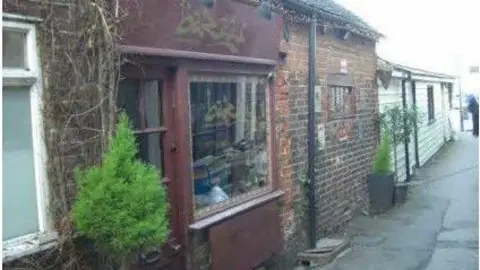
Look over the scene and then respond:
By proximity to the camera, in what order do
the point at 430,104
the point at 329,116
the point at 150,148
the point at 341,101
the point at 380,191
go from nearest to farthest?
1. the point at 150,148
2. the point at 329,116
3. the point at 341,101
4. the point at 380,191
5. the point at 430,104

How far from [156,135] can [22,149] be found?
4.85ft

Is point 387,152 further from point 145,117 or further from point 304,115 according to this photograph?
point 145,117

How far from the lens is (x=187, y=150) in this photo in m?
5.24

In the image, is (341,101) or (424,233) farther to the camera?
(341,101)

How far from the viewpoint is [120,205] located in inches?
143

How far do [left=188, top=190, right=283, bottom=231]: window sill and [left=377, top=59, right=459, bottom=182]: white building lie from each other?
17.6 feet

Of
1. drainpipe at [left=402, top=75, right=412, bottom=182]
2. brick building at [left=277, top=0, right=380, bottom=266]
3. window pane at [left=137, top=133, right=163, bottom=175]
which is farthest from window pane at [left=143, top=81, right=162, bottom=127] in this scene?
drainpipe at [left=402, top=75, right=412, bottom=182]

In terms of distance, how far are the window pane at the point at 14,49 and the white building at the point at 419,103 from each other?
331 inches

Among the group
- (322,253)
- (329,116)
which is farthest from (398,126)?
(322,253)

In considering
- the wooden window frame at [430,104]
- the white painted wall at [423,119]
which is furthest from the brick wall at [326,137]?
the wooden window frame at [430,104]

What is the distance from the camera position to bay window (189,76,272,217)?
5664 millimetres

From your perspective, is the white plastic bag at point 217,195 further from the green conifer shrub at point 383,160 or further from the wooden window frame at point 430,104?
the wooden window frame at point 430,104

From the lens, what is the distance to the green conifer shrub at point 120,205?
363 centimetres

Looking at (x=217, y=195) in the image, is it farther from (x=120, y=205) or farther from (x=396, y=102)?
(x=396, y=102)
